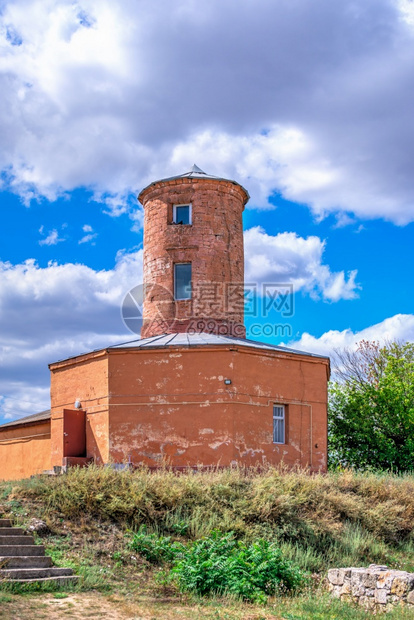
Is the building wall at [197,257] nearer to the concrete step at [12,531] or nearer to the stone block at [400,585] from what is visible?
the concrete step at [12,531]

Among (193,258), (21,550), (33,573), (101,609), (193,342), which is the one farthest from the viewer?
(193,258)

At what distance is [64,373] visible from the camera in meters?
22.2

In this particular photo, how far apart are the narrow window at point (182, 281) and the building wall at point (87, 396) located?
13.7 ft

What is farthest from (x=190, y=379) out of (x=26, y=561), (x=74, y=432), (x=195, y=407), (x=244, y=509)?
(x=26, y=561)

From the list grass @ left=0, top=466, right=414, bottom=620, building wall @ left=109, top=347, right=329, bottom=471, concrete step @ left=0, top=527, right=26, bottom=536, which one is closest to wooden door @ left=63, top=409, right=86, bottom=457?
building wall @ left=109, top=347, right=329, bottom=471

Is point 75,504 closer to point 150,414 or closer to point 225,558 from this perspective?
point 225,558

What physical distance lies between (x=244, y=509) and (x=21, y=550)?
5198 mm

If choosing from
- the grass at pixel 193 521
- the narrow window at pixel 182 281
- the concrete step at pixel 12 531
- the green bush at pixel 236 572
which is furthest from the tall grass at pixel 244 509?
the narrow window at pixel 182 281

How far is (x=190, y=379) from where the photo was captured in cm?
2006

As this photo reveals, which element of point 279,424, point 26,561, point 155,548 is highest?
point 279,424

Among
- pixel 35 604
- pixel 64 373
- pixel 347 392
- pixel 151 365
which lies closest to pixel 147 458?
pixel 151 365

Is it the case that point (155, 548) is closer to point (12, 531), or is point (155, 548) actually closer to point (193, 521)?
point (193, 521)

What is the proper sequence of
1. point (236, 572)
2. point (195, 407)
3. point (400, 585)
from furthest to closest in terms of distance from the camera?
point (195, 407)
point (236, 572)
point (400, 585)

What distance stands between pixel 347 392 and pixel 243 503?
15.4 meters
